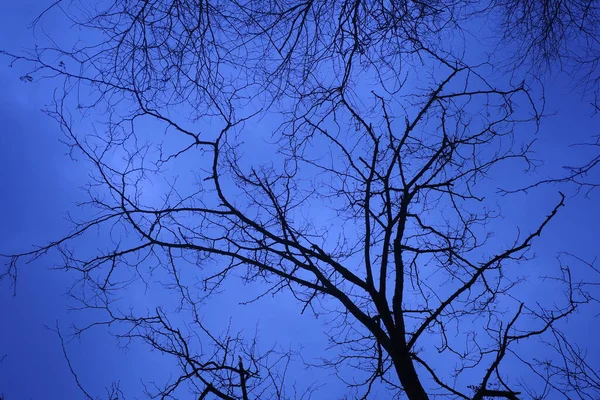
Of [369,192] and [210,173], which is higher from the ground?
[210,173]

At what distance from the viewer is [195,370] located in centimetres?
402

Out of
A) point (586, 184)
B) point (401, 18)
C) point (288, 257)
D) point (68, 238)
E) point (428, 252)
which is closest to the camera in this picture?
point (586, 184)

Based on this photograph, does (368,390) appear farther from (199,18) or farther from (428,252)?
(199,18)

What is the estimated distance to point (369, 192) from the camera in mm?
4547

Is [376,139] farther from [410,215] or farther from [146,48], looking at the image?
[146,48]

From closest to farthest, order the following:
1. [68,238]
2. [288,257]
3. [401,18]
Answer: [401,18], [68,238], [288,257]

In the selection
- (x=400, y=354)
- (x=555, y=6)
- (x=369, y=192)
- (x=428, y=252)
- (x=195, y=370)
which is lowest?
(x=400, y=354)

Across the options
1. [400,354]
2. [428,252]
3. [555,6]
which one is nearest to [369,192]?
[428,252]

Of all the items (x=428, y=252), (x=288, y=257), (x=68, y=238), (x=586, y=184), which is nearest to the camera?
(x=586, y=184)

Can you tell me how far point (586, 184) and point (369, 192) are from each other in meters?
1.99

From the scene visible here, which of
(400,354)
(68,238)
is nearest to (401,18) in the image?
(400,354)

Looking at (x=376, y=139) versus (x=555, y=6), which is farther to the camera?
(x=376, y=139)

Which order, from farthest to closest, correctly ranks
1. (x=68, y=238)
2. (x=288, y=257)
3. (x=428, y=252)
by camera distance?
(x=428, y=252) < (x=288, y=257) < (x=68, y=238)

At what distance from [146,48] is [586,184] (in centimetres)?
343
